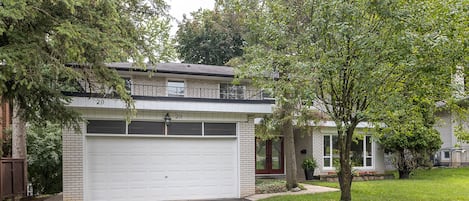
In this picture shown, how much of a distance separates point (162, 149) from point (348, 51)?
268 inches

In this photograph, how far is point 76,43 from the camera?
26.7 ft

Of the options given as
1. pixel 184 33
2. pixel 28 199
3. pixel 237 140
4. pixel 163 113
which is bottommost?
pixel 28 199

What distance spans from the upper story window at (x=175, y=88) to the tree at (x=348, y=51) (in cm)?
795

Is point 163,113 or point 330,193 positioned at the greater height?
point 163,113

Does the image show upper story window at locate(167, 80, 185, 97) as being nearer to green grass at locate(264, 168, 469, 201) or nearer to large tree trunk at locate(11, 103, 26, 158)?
large tree trunk at locate(11, 103, 26, 158)

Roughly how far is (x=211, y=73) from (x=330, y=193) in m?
7.73

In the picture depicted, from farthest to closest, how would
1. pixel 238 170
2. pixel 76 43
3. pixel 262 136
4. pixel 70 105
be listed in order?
1. pixel 262 136
2. pixel 238 170
3. pixel 70 105
4. pixel 76 43

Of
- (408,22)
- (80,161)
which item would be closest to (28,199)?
(80,161)

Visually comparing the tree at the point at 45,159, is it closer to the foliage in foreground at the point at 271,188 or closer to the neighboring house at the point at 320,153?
the foliage in foreground at the point at 271,188

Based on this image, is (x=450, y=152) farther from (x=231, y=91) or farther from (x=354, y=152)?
(x=231, y=91)

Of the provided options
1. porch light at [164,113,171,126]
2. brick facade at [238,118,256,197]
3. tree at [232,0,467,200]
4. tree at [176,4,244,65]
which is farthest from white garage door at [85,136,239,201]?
tree at [176,4,244,65]

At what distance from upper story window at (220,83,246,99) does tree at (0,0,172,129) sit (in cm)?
850

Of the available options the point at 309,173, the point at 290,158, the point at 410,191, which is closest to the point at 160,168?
the point at 290,158

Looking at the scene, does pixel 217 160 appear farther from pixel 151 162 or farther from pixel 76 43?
pixel 76 43
